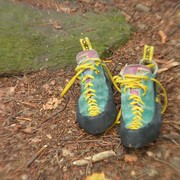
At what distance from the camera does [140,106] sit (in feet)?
5.59

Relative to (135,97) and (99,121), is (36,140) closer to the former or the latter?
(99,121)

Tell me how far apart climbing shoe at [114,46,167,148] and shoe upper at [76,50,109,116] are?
0.41ft

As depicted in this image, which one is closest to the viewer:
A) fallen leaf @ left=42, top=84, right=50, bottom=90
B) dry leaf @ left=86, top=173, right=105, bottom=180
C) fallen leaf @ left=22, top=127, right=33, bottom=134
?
dry leaf @ left=86, top=173, right=105, bottom=180

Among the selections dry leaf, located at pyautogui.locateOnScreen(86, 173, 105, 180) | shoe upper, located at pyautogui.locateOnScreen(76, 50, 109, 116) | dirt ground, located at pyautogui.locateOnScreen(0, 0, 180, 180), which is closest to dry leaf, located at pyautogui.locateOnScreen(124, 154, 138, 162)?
dirt ground, located at pyautogui.locateOnScreen(0, 0, 180, 180)

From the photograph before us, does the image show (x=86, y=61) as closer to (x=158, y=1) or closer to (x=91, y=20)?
(x=91, y=20)

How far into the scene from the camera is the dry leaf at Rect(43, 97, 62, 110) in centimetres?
202

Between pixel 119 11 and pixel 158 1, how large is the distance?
0.36 meters

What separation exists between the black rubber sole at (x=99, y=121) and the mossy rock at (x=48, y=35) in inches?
26.8

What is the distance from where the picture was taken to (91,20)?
2686 millimetres

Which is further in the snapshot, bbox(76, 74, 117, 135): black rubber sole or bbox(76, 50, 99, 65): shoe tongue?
bbox(76, 50, 99, 65): shoe tongue

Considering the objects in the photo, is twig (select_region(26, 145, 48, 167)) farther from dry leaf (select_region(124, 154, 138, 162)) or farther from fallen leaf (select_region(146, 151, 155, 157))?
fallen leaf (select_region(146, 151, 155, 157))

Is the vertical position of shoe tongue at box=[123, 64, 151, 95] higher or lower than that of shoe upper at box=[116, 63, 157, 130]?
higher

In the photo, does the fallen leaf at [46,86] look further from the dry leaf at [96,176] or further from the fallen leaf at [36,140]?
the dry leaf at [96,176]

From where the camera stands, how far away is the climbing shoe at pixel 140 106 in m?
1.61
